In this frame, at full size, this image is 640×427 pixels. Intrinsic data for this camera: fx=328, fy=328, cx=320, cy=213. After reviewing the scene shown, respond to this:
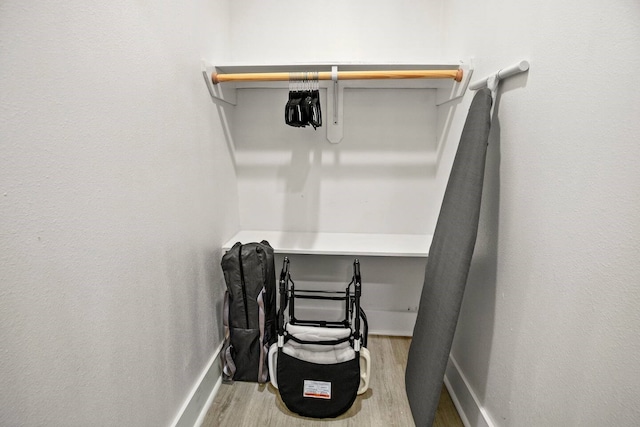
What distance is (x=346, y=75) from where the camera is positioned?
1.70 meters

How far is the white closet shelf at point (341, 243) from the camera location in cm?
191

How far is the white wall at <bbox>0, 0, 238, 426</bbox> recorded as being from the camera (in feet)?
2.25

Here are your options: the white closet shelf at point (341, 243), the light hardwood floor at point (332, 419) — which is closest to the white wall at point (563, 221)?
the light hardwood floor at point (332, 419)

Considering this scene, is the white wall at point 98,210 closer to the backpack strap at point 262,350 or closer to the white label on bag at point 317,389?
the backpack strap at point 262,350

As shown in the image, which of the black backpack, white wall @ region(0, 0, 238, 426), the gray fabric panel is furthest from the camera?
the black backpack

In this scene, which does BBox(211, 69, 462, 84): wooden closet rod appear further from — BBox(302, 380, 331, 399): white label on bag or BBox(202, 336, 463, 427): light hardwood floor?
BBox(202, 336, 463, 427): light hardwood floor

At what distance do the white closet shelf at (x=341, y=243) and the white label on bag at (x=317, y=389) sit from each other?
675 millimetres

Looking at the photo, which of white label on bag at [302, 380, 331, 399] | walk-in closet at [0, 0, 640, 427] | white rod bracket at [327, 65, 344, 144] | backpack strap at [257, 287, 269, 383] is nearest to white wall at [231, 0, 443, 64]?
walk-in closet at [0, 0, 640, 427]

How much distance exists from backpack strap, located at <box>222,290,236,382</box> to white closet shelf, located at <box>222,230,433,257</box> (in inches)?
13.3

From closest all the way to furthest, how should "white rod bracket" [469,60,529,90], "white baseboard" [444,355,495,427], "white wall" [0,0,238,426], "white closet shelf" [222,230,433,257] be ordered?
"white wall" [0,0,238,426] → "white rod bracket" [469,60,529,90] → "white baseboard" [444,355,495,427] → "white closet shelf" [222,230,433,257]

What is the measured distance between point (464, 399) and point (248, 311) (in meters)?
1.16

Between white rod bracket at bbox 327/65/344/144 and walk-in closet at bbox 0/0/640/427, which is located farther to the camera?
white rod bracket at bbox 327/65/344/144

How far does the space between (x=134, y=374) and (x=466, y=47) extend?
6.62 ft

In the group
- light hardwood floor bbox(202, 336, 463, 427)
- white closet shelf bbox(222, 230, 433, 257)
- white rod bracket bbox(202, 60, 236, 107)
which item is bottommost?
light hardwood floor bbox(202, 336, 463, 427)
